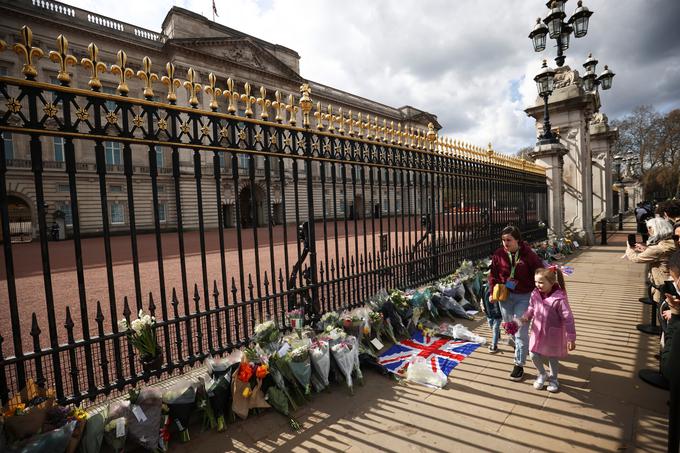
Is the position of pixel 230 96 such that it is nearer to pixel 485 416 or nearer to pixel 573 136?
pixel 485 416

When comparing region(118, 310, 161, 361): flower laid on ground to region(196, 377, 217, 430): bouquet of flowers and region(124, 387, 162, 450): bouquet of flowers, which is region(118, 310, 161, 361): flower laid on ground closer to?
region(124, 387, 162, 450): bouquet of flowers

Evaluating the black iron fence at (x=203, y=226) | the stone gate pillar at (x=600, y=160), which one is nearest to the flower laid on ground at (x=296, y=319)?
the black iron fence at (x=203, y=226)

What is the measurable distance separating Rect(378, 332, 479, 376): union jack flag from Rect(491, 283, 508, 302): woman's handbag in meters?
0.89

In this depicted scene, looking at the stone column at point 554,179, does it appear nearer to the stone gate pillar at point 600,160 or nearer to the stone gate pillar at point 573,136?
the stone gate pillar at point 573,136

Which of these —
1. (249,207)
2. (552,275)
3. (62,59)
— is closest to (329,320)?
(552,275)

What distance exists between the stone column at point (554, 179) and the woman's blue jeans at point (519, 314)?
9439mm

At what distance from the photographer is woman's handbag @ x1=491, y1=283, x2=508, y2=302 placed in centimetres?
391

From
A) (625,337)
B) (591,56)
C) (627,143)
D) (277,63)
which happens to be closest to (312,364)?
(625,337)

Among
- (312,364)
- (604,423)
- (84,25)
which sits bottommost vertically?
(604,423)

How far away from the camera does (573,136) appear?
12.1 metres

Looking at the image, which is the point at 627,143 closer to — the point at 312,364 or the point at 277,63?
the point at 277,63

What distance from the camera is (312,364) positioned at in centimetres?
348

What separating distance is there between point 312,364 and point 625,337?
4296 millimetres

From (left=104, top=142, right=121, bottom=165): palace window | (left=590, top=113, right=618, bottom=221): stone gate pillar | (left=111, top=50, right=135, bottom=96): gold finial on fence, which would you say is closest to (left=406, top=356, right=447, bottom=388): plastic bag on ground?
(left=111, top=50, right=135, bottom=96): gold finial on fence
